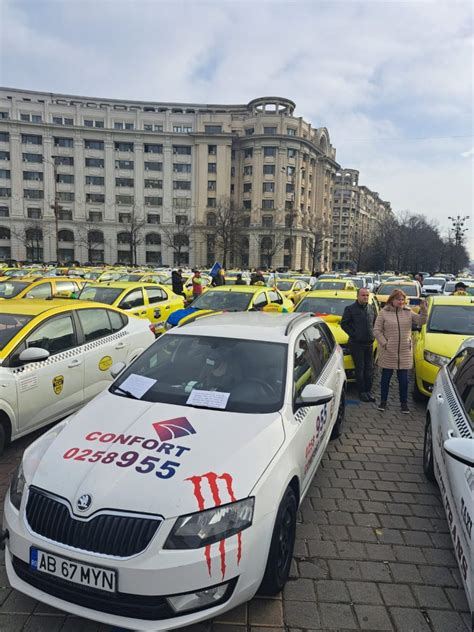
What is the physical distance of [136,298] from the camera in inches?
422

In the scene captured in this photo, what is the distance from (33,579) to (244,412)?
1574 millimetres

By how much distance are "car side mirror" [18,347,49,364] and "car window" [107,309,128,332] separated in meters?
1.80

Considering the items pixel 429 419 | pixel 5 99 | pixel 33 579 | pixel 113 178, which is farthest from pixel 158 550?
pixel 5 99

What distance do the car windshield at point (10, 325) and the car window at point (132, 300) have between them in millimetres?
4976

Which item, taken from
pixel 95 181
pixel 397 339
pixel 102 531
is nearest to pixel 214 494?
pixel 102 531

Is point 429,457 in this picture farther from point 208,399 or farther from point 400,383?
point 208,399

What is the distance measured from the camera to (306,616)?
8.44 feet

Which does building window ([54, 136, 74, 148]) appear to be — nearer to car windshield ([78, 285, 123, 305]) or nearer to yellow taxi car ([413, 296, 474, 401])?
car windshield ([78, 285, 123, 305])

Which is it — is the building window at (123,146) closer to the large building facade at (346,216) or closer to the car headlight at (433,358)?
the large building facade at (346,216)

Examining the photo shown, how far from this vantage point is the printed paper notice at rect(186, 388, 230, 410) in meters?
3.18

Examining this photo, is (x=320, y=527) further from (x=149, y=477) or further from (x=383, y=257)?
(x=383, y=257)

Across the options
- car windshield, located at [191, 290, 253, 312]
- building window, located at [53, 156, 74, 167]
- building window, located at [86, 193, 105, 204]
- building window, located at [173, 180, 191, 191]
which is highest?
building window, located at [53, 156, 74, 167]

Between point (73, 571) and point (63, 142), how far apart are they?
84.6 metres

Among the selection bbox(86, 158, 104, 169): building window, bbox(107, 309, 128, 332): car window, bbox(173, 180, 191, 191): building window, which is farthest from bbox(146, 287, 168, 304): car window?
bbox(86, 158, 104, 169): building window
